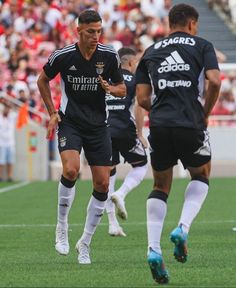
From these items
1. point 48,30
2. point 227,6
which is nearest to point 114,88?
point 48,30

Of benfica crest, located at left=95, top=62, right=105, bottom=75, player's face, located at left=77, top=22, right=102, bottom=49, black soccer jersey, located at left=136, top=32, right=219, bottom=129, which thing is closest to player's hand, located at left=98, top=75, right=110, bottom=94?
benfica crest, located at left=95, top=62, right=105, bottom=75

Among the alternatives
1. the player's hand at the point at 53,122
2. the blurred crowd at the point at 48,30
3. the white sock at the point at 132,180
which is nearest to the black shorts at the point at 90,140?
the player's hand at the point at 53,122

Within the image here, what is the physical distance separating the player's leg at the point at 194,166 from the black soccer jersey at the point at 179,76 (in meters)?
0.10

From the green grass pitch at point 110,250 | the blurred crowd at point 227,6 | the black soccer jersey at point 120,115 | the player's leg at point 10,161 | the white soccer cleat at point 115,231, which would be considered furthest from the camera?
the blurred crowd at point 227,6

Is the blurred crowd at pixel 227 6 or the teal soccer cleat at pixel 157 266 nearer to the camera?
the teal soccer cleat at pixel 157 266

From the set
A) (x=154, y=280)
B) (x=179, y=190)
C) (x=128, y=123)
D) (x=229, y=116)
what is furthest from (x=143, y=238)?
(x=229, y=116)

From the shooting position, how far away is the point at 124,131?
13.8 meters

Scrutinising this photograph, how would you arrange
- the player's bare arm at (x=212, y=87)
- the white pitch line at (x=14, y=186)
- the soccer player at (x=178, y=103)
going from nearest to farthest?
the player's bare arm at (x=212, y=87)
the soccer player at (x=178, y=103)
the white pitch line at (x=14, y=186)

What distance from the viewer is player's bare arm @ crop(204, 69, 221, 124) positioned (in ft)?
28.2

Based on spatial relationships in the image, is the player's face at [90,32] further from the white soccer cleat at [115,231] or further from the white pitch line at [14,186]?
the white pitch line at [14,186]

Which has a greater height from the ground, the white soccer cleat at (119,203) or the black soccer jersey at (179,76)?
the black soccer jersey at (179,76)

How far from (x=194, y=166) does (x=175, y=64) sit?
33.5 inches

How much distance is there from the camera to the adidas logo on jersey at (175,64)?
8688 mm

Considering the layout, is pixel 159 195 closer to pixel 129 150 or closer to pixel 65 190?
pixel 65 190
